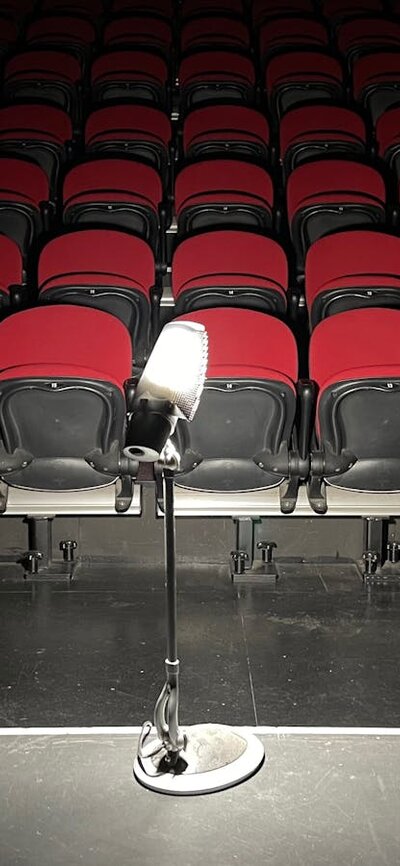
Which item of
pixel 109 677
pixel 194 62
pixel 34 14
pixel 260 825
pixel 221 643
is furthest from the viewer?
pixel 34 14

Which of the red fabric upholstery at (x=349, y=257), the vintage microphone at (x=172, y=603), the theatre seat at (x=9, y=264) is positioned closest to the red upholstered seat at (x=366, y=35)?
the red fabric upholstery at (x=349, y=257)

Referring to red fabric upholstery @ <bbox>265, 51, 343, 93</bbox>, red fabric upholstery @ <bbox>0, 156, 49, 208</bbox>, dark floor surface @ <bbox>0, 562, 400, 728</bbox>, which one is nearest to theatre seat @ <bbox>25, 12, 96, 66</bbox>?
Answer: red fabric upholstery @ <bbox>265, 51, 343, 93</bbox>

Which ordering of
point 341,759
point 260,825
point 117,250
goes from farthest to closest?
1. point 117,250
2. point 341,759
3. point 260,825

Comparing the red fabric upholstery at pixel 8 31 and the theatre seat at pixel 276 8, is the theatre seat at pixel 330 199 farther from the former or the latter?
the red fabric upholstery at pixel 8 31

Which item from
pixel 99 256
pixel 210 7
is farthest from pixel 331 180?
pixel 210 7

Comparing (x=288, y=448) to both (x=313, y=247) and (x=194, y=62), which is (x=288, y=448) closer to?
(x=313, y=247)

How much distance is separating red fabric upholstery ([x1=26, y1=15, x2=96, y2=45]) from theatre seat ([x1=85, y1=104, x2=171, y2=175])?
129cm

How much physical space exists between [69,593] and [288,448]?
72cm

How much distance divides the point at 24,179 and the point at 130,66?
1.54m

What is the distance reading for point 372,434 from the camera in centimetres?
223

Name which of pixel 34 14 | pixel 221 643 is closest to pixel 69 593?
pixel 221 643

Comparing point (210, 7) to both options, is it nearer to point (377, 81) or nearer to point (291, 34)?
point (291, 34)

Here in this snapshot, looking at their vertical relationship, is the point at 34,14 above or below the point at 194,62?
above

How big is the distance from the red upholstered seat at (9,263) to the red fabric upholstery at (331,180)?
3.76 ft
